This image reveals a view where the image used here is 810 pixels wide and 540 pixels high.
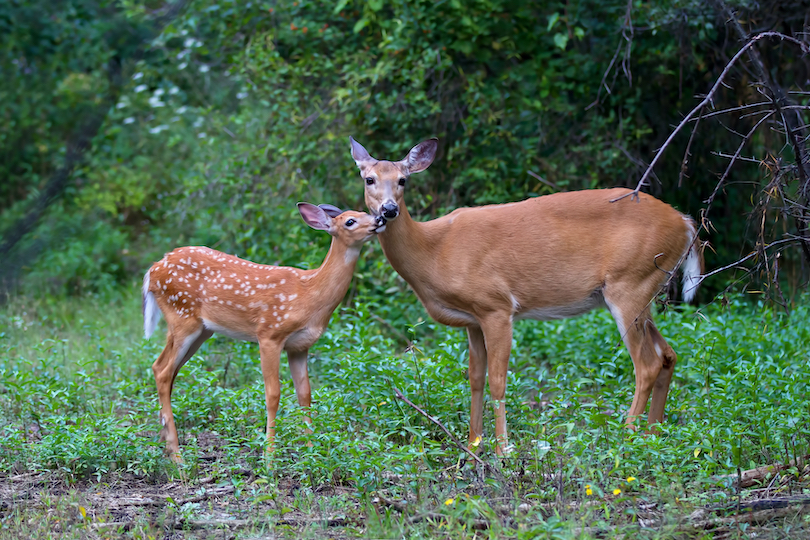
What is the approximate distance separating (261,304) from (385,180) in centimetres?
111

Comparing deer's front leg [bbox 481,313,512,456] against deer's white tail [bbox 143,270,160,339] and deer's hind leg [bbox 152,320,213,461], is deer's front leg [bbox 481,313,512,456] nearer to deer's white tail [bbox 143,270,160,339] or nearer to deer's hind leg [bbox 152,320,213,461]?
deer's hind leg [bbox 152,320,213,461]

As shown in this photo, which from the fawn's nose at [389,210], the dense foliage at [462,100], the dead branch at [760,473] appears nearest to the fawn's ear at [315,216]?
the fawn's nose at [389,210]

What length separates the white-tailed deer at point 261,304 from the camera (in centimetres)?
511

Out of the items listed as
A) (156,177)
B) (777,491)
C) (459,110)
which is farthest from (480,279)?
(156,177)

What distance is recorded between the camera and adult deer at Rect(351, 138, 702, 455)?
5.30m

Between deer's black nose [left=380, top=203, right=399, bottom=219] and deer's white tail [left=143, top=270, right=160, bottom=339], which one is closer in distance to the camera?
deer's black nose [left=380, top=203, right=399, bottom=219]

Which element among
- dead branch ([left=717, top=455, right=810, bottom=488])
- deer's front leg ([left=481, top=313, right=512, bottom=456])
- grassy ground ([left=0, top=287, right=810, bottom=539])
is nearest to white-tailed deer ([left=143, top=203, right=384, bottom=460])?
grassy ground ([left=0, top=287, right=810, bottom=539])

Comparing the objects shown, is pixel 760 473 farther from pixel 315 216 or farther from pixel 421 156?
pixel 315 216

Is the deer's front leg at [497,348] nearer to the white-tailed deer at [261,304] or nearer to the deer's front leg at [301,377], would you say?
the white-tailed deer at [261,304]

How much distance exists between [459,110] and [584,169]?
144cm

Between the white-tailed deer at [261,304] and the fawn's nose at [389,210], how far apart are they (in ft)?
0.34

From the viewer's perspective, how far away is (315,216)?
18.1 feet

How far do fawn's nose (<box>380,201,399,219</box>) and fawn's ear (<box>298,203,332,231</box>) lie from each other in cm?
50

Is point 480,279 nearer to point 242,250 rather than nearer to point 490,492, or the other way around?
point 490,492
